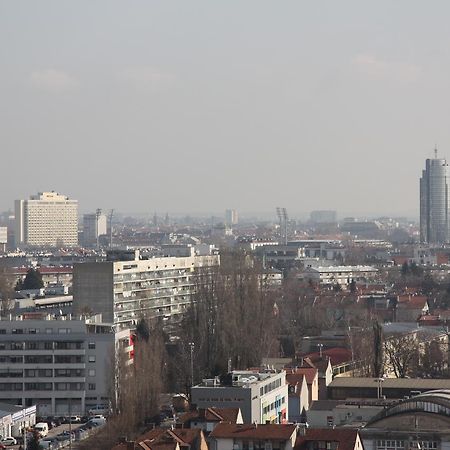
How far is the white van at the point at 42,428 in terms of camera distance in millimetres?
28186

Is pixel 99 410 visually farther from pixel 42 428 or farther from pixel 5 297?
pixel 5 297

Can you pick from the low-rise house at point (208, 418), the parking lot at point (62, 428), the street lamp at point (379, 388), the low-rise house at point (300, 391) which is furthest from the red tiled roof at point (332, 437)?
the street lamp at point (379, 388)

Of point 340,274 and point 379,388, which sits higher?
point 340,274

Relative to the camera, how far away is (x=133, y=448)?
21656mm

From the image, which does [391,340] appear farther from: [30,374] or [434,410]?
[434,410]

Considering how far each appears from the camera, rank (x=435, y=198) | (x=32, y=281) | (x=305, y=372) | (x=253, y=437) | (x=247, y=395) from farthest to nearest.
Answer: (x=435, y=198)
(x=32, y=281)
(x=305, y=372)
(x=247, y=395)
(x=253, y=437)

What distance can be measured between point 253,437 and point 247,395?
393cm

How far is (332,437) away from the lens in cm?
2241

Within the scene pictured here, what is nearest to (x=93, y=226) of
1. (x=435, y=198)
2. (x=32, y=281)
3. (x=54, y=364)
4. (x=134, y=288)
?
(x=435, y=198)

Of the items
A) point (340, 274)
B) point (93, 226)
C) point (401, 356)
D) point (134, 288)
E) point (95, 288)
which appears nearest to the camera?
point (401, 356)

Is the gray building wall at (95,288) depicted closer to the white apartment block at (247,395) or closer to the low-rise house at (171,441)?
the white apartment block at (247,395)

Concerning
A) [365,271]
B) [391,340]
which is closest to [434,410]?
[391,340]

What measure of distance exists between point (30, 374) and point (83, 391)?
1.25 metres

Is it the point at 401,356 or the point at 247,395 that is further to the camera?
the point at 401,356
